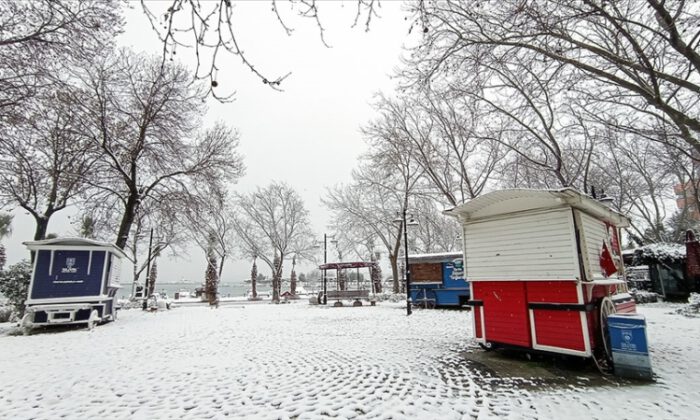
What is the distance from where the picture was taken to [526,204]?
19.4 ft

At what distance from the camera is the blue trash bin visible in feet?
15.1

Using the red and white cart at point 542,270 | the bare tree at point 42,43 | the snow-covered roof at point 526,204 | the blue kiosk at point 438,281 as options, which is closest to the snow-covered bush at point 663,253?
the blue kiosk at point 438,281

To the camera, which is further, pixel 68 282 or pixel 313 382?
pixel 68 282

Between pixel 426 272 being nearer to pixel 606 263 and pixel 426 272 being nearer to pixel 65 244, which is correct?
pixel 606 263

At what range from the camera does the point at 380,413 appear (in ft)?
11.7

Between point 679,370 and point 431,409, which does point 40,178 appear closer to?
point 431,409

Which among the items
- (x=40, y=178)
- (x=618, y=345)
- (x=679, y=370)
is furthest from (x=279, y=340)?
(x=40, y=178)

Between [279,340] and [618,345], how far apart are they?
6.88 m

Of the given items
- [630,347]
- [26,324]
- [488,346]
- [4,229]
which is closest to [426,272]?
[488,346]

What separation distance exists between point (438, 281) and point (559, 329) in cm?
1079

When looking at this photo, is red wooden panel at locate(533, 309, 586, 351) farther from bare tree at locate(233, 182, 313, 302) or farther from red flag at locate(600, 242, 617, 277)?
bare tree at locate(233, 182, 313, 302)

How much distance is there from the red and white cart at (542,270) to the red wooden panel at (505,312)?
2 centimetres

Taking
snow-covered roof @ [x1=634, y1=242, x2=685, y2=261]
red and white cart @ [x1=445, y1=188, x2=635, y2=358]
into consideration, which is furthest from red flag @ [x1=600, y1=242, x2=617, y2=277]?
snow-covered roof @ [x1=634, y1=242, x2=685, y2=261]

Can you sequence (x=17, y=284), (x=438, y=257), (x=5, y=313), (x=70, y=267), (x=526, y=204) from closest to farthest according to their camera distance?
(x=526, y=204), (x=70, y=267), (x=17, y=284), (x=5, y=313), (x=438, y=257)
